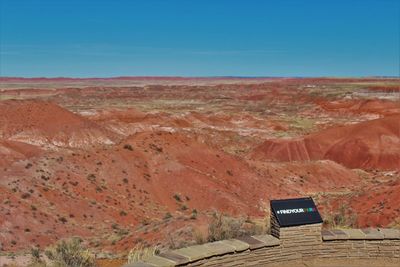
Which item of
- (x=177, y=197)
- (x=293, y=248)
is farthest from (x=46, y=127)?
(x=293, y=248)

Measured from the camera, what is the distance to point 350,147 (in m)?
51.3

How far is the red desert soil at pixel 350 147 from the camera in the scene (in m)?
49.2

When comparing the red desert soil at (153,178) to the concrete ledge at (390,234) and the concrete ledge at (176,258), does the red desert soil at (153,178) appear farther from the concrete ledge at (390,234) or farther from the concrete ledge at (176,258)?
the concrete ledge at (390,234)

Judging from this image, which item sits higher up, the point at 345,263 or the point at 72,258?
the point at 345,263

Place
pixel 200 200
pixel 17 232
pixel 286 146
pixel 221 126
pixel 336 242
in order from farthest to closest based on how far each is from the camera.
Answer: pixel 221 126 → pixel 286 146 → pixel 200 200 → pixel 17 232 → pixel 336 242

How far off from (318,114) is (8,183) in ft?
252

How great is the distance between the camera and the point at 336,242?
1053cm

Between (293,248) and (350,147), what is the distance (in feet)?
142

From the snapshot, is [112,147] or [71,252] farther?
[112,147]

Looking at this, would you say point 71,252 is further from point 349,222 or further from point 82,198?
point 82,198

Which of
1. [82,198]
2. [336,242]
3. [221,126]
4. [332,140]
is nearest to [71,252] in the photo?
[336,242]

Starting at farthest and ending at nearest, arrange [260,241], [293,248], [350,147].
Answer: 1. [350,147]
2. [293,248]
3. [260,241]

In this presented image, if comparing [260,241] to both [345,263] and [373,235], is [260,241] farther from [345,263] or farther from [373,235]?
[373,235]

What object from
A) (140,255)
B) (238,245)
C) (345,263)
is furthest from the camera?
(140,255)
